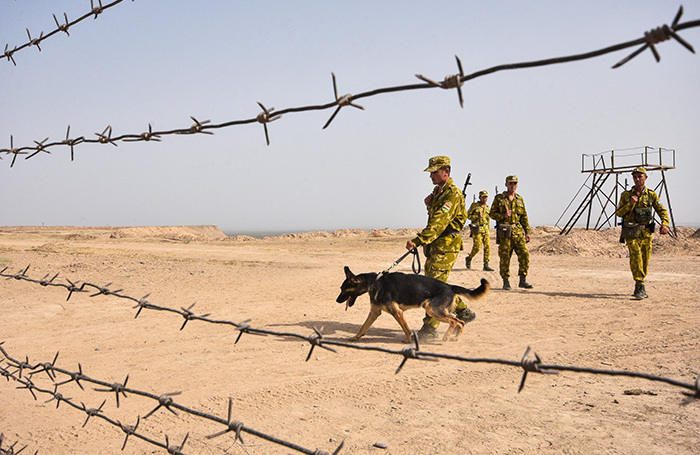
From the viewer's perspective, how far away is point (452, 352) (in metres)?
6.12

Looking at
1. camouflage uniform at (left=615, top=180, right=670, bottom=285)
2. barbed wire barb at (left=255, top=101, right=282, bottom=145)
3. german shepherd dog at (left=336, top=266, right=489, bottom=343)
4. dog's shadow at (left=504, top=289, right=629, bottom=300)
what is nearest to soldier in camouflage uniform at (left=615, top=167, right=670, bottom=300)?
camouflage uniform at (left=615, top=180, right=670, bottom=285)

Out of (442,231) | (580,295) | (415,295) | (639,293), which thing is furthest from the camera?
(580,295)

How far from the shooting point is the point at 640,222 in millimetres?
9484

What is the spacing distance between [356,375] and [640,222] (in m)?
6.89

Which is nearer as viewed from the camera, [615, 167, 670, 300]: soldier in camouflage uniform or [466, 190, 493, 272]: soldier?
[615, 167, 670, 300]: soldier in camouflage uniform

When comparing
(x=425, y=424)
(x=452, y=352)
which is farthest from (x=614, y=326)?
(x=425, y=424)

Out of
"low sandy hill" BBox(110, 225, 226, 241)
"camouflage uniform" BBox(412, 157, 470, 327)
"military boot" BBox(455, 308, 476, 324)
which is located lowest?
"military boot" BBox(455, 308, 476, 324)

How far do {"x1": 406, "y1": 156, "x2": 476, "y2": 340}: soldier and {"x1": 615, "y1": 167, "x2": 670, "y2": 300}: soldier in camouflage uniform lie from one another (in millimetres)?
4491

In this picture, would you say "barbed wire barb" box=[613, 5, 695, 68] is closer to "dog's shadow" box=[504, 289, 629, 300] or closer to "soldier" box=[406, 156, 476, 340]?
"soldier" box=[406, 156, 476, 340]

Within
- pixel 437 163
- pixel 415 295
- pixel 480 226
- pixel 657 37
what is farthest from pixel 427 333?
pixel 480 226

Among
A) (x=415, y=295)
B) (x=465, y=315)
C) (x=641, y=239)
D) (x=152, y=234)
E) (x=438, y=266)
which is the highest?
(x=641, y=239)

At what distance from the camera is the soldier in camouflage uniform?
31.0 ft

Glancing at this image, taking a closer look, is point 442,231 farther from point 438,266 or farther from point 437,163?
point 437,163

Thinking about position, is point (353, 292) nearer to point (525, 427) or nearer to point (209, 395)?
point (209, 395)
